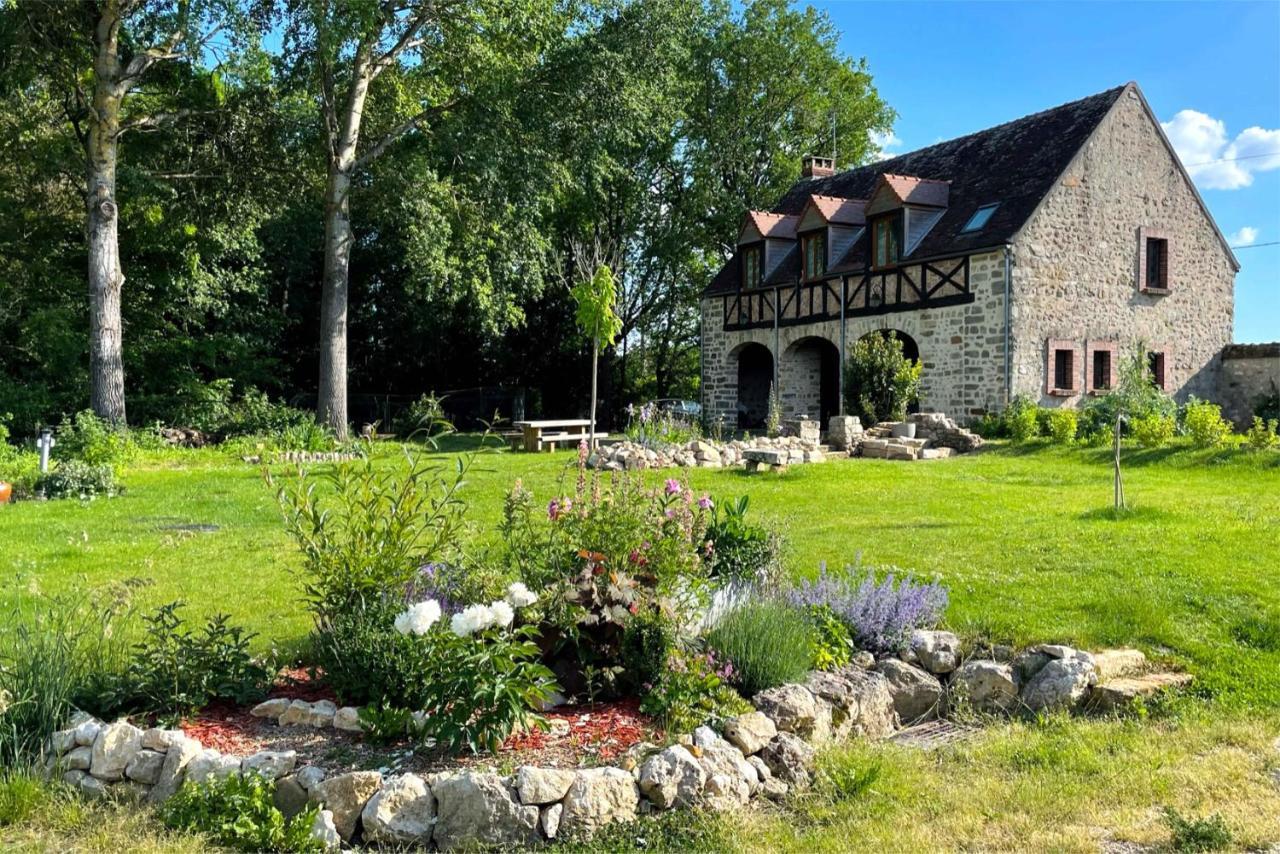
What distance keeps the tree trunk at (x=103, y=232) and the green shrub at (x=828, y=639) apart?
1547 cm

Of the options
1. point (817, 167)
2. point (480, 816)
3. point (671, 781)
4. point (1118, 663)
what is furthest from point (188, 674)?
point (817, 167)

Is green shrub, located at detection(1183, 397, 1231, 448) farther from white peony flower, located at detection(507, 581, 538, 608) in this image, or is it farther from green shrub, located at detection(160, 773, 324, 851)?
green shrub, located at detection(160, 773, 324, 851)

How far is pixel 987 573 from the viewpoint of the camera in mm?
6770

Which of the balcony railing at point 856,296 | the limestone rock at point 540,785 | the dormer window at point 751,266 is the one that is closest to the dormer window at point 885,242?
the balcony railing at point 856,296

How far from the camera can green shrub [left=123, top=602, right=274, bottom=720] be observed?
13.3 feet

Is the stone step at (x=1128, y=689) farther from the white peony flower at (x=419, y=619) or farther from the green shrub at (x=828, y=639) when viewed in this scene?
the white peony flower at (x=419, y=619)

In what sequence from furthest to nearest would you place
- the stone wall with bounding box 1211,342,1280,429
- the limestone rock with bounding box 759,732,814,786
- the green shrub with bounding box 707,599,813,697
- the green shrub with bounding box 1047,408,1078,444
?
the stone wall with bounding box 1211,342,1280,429
the green shrub with bounding box 1047,408,1078,444
the green shrub with bounding box 707,599,813,697
the limestone rock with bounding box 759,732,814,786

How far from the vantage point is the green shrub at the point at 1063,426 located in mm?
15797

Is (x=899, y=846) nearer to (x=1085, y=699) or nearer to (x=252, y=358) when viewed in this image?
(x=1085, y=699)

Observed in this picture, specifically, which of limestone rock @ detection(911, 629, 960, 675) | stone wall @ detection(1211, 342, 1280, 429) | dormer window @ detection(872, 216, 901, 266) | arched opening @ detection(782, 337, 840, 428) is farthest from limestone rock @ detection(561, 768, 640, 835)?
stone wall @ detection(1211, 342, 1280, 429)

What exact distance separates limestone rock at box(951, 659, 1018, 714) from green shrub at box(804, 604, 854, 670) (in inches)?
24.2

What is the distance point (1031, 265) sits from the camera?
1842cm

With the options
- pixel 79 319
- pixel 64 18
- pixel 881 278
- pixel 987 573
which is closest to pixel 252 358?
pixel 79 319

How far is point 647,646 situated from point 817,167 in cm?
2521
